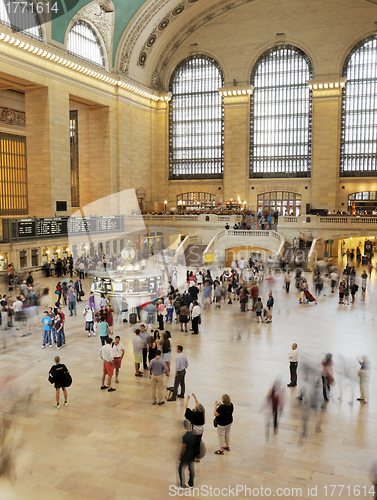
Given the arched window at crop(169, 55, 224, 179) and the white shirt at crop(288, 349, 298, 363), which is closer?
the white shirt at crop(288, 349, 298, 363)

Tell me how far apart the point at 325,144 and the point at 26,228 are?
23.4 meters

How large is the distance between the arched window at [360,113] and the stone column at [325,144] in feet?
2.37

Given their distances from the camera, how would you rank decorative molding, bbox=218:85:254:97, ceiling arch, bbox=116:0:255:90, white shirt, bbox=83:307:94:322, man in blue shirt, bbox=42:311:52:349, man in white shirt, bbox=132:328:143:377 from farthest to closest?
decorative molding, bbox=218:85:254:97 < ceiling arch, bbox=116:0:255:90 < white shirt, bbox=83:307:94:322 < man in blue shirt, bbox=42:311:52:349 < man in white shirt, bbox=132:328:143:377

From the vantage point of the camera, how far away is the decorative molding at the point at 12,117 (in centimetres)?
2973

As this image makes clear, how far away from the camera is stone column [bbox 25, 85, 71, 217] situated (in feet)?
87.8

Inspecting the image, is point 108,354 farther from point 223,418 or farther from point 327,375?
point 327,375

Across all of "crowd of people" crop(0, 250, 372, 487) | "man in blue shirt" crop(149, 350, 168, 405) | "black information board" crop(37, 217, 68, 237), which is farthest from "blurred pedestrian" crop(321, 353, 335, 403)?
"black information board" crop(37, 217, 68, 237)

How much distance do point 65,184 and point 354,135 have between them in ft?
72.1

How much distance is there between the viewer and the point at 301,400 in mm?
8430

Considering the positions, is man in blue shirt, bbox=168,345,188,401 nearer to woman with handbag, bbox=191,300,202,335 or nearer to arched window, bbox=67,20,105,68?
woman with handbag, bbox=191,300,202,335

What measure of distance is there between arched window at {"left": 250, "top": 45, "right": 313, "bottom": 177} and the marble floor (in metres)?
26.7

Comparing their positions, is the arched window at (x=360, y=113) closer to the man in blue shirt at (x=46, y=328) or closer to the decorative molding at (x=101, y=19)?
the decorative molding at (x=101, y=19)

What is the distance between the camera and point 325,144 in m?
35.0

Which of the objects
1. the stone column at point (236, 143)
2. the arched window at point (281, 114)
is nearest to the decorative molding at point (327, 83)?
the arched window at point (281, 114)
